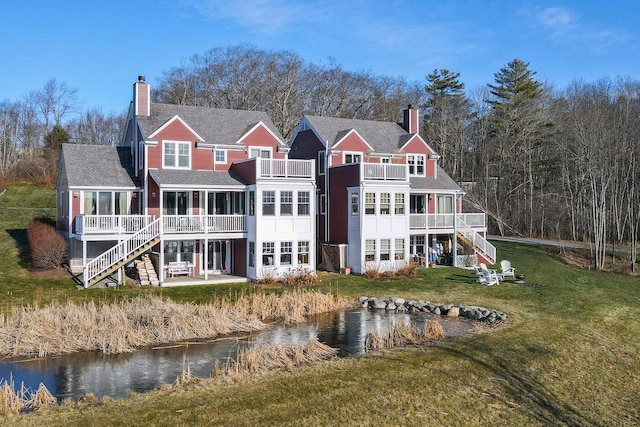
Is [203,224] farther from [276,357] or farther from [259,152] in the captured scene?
[276,357]

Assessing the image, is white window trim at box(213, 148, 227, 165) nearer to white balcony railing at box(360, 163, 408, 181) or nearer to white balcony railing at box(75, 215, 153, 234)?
white balcony railing at box(75, 215, 153, 234)

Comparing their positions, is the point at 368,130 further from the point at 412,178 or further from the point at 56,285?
the point at 56,285

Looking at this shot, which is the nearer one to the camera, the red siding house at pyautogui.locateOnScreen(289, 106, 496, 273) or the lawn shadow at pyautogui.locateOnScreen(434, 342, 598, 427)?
the lawn shadow at pyautogui.locateOnScreen(434, 342, 598, 427)

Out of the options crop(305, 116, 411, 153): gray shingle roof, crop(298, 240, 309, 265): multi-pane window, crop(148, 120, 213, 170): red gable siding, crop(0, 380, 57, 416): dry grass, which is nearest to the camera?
crop(0, 380, 57, 416): dry grass

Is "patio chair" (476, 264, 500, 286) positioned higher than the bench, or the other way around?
the bench

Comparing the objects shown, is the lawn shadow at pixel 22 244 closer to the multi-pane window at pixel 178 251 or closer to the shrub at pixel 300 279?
the multi-pane window at pixel 178 251

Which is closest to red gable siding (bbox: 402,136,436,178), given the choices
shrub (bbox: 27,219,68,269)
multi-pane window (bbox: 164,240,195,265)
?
multi-pane window (bbox: 164,240,195,265)
